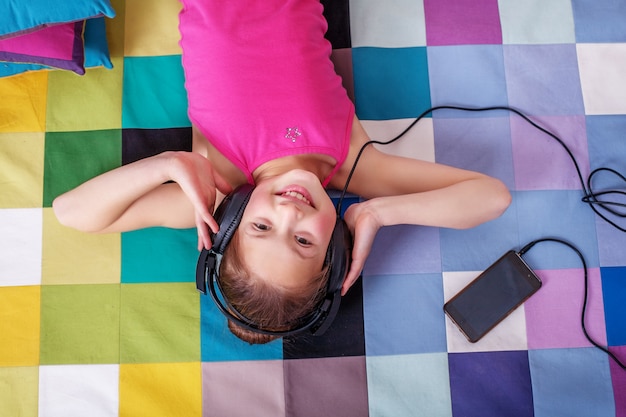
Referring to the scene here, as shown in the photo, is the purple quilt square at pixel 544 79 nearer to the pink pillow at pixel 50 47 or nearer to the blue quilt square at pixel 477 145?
the blue quilt square at pixel 477 145

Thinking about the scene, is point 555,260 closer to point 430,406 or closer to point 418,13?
point 430,406

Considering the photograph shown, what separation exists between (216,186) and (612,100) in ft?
3.12

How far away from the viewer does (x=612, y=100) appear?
4.06 feet

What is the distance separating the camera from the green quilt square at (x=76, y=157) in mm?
1182

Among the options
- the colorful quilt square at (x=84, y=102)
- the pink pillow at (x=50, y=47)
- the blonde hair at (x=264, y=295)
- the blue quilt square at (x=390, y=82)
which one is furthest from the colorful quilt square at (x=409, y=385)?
the pink pillow at (x=50, y=47)

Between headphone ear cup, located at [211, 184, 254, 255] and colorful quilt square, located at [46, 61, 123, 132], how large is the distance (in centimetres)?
45

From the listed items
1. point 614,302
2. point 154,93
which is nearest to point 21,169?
point 154,93

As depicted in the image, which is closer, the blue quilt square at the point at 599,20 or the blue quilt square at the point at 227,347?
the blue quilt square at the point at 227,347

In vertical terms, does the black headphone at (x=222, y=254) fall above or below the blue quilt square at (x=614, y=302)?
above

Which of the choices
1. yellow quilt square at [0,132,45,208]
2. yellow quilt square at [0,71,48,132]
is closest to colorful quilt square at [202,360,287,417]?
yellow quilt square at [0,132,45,208]

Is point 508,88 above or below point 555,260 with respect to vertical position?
above

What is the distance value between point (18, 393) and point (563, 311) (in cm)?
121

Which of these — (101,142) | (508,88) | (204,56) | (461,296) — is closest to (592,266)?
(461,296)

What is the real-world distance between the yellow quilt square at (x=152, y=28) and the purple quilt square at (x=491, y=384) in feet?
3.20
